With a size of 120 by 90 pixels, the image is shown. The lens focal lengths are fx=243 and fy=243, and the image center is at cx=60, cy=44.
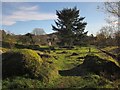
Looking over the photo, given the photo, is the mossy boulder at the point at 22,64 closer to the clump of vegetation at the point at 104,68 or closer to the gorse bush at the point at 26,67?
the gorse bush at the point at 26,67

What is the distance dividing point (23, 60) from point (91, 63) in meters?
5.93

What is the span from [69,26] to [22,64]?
46.3 metres

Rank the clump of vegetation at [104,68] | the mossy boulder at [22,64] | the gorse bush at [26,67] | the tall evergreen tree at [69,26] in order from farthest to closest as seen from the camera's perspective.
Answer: the tall evergreen tree at [69,26] < the clump of vegetation at [104,68] < the mossy boulder at [22,64] < the gorse bush at [26,67]

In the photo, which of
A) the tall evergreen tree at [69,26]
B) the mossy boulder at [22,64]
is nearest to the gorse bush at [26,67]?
the mossy boulder at [22,64]

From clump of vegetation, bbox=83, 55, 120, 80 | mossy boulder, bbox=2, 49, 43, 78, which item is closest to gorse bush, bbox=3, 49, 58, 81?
mossy boulder, bbox=2, 49, 43, 78

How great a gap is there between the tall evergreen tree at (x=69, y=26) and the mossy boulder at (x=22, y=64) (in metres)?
44.0

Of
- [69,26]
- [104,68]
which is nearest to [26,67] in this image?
[104,68]

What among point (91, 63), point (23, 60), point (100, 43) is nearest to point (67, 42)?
point (100, 43)

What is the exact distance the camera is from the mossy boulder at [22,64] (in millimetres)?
14859

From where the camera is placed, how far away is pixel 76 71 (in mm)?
18453

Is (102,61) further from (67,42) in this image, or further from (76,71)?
(67,42)

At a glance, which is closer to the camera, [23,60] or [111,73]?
[23,60]

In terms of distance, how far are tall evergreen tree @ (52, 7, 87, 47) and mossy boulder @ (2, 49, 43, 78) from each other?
4402 centimetres

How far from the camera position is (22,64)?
15.1 meters
